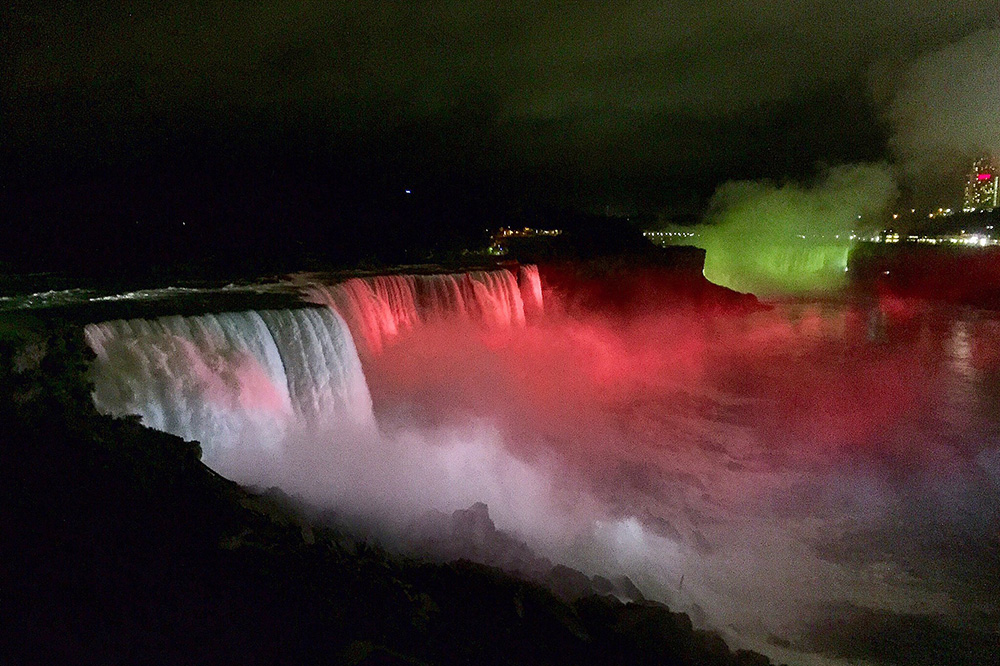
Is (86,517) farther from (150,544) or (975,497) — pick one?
(975,497)

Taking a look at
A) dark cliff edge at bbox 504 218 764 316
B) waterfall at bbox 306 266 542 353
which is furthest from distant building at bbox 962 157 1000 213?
waterfall at bbox 306 266 542 353

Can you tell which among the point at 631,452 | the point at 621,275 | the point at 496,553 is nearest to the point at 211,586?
the point at 496,553

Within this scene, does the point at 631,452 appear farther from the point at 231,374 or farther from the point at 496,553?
the point at 231,374

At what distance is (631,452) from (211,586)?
9849mm

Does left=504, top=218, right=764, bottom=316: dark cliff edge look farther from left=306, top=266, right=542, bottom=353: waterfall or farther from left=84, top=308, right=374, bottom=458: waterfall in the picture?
left=84, top=308, right=374, bottom=458: waterfall

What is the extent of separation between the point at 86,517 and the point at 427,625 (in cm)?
282

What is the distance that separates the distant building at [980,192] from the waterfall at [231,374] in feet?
215

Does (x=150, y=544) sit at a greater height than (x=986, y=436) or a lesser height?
greater

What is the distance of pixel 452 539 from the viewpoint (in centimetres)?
714

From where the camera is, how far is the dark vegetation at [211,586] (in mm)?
4145

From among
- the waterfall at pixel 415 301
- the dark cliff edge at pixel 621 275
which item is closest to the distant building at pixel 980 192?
the dark cliff edge at pixel 621 275

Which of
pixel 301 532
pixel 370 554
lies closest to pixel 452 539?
pixel 370 554

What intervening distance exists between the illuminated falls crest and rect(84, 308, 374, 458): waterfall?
0.5 inches

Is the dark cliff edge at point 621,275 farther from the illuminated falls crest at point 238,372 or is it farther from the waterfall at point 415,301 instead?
the illuminated falls crest at point 238,372
